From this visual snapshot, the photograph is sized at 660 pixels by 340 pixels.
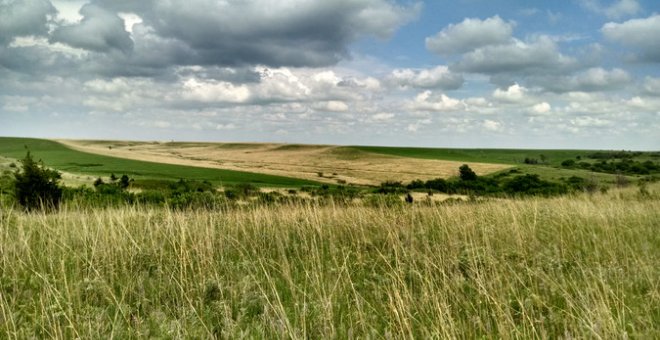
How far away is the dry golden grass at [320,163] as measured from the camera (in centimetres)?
7706

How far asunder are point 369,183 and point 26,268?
64.3 meters

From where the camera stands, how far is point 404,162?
9125cm

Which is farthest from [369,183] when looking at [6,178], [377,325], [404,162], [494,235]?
[377,325]

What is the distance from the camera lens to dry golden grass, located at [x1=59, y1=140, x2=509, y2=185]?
253 feet

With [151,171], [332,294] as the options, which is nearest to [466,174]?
[151,171]

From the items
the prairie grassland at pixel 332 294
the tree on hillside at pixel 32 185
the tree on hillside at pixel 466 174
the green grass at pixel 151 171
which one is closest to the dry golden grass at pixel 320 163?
the tree on hillside at pixel 466 174

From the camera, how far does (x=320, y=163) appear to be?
9706cm

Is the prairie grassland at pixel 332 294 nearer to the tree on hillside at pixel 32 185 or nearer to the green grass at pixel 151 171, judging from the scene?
the tree on hillside at pixel 32 185

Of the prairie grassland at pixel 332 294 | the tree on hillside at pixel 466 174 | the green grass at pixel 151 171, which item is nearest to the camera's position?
the prairie grassland at pixel 332 294

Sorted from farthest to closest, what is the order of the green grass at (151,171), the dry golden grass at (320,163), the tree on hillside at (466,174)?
the dry golden grass at (320,163) → the tree on hillside at (466,174) → the green grass at (151,171)

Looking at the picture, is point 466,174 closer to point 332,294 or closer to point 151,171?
point 151,171

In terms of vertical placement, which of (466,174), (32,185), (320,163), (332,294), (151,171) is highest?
(332,294)

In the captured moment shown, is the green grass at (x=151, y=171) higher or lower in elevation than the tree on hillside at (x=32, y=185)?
lower

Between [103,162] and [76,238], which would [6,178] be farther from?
[103,162]
